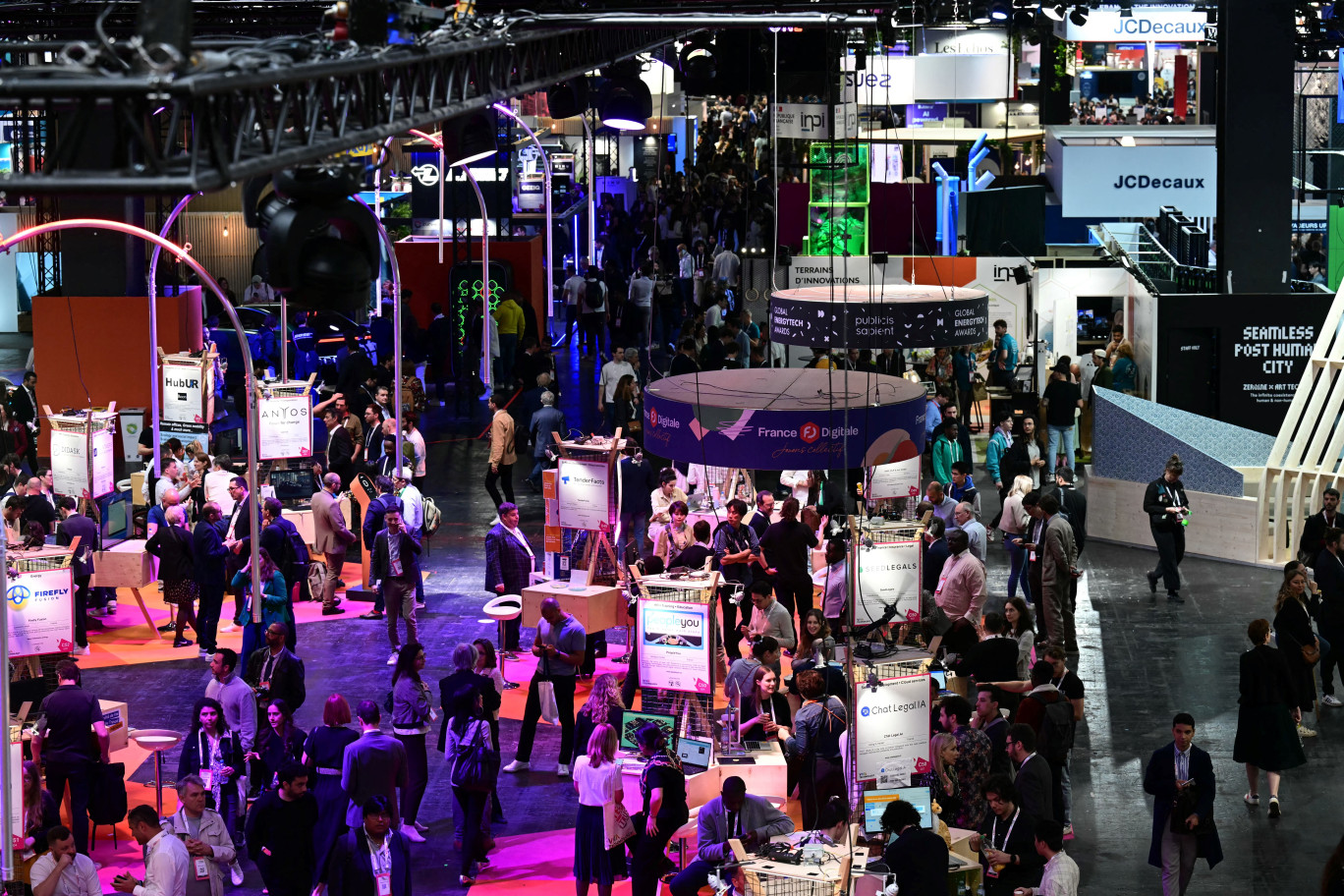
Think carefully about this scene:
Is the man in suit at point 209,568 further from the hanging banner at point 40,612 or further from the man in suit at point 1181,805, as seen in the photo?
the man in suit at point 1181,805

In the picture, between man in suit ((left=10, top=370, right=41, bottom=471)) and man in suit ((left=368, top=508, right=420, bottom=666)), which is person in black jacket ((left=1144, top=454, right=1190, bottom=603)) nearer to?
man in suit ((left=368, top=508, right=420, bottom=666))

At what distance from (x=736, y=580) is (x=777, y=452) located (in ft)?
11.8

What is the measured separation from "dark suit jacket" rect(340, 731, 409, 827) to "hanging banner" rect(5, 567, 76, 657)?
3.64 metres

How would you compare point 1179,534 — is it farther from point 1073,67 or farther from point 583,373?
point 1073,67

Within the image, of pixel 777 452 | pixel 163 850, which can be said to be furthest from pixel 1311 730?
pixel 163 850

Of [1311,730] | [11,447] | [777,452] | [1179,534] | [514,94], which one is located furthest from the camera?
[11,447]

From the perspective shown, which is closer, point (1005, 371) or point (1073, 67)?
point (1005, 371)

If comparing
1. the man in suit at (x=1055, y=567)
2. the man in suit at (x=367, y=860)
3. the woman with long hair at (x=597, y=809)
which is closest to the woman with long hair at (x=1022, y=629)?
the man in suit at (x=1055, y=567)

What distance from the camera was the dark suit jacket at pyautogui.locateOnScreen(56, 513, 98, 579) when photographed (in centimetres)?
1548

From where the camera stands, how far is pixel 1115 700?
14.5 m

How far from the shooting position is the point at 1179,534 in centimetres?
1736

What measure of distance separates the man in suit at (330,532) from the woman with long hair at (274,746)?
17.7 feet

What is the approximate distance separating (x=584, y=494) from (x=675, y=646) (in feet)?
11.8

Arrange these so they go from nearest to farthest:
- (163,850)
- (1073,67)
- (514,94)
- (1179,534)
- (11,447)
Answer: (163,850) → (514,94) → (1179,534) → (11,447) → (1073,67)
